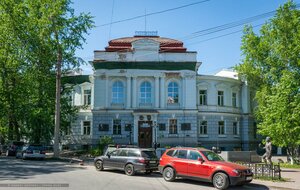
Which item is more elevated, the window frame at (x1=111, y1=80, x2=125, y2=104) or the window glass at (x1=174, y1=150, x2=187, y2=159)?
the window frame at (x1=111, y1=80, x2=125, y2=104)

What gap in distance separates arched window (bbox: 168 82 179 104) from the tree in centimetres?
811

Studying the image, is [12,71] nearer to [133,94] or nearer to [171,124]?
[133,94]

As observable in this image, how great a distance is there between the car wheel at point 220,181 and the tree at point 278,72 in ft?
39.7

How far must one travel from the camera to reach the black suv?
66.7 ft

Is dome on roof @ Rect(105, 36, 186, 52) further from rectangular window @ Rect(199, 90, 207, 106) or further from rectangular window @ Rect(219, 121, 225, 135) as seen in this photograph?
rectangular window @ Rect(219, 121, 225, 135)

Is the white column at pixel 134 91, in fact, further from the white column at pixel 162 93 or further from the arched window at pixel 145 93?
the white column at pixel 162 93

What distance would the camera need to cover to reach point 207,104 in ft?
141

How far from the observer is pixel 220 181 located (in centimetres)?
1611

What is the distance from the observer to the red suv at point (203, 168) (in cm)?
1602

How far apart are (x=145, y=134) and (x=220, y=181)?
24897 millimetres

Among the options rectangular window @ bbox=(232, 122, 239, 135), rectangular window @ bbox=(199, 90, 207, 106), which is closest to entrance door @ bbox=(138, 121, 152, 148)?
rectangular window @ bbox=(199, 90, 207, 106)

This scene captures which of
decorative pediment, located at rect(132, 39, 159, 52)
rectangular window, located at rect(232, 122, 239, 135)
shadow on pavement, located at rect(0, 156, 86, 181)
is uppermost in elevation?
decorative pediment, located at rect(132, 39, 159, 52)

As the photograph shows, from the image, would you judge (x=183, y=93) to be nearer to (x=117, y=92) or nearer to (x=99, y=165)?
(x=117, y=92)

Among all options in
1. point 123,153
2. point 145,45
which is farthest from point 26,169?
point 145,45
